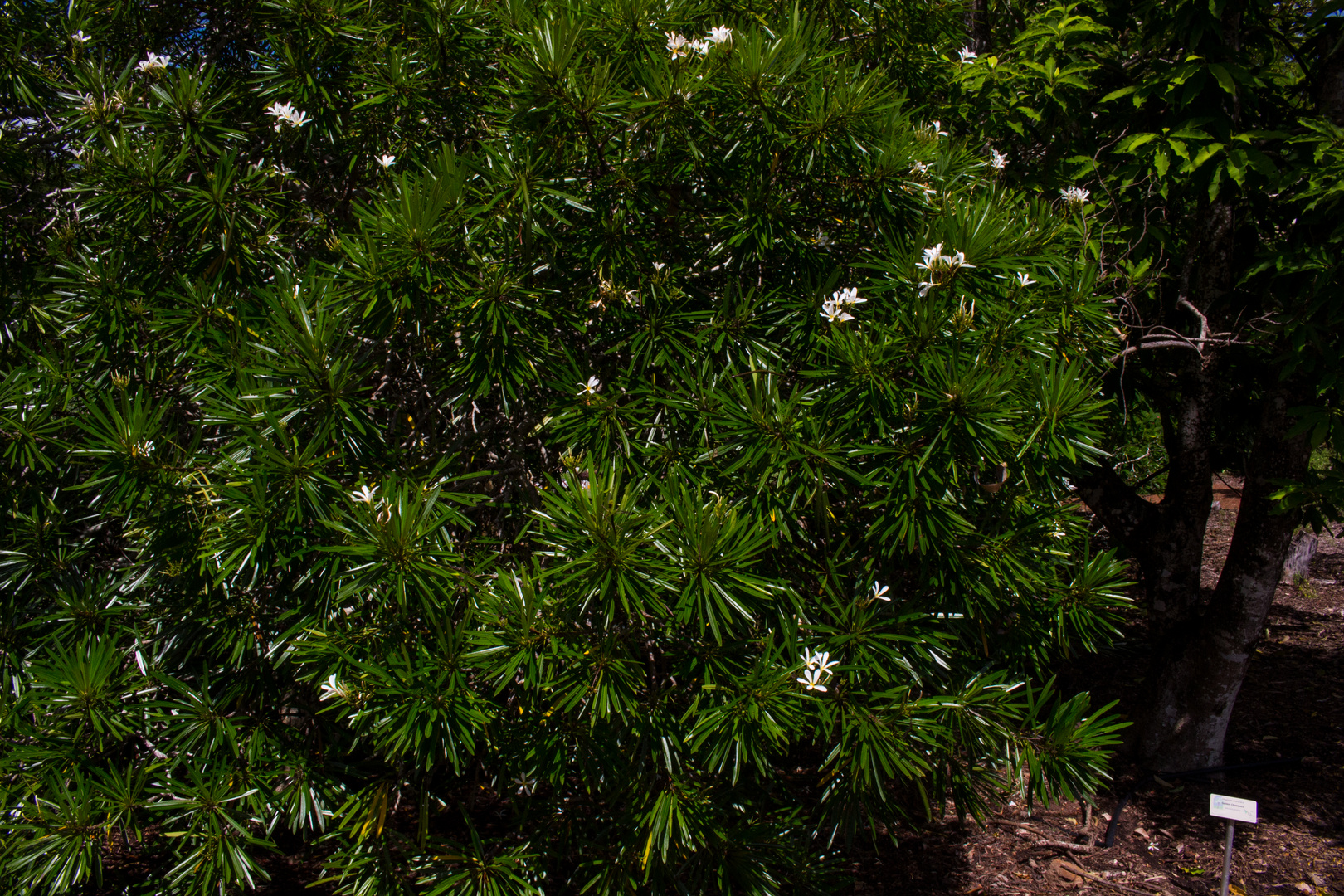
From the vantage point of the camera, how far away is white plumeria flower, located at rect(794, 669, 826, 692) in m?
2.18

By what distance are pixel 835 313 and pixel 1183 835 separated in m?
4.26

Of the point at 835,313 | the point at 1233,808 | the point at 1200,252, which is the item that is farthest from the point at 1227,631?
the point at 835,313

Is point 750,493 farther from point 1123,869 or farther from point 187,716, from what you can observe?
point 1123,869

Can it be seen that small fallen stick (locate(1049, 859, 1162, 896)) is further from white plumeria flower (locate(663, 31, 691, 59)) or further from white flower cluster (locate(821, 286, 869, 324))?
white plumeria flower (locate(663, 31, 691, 59))

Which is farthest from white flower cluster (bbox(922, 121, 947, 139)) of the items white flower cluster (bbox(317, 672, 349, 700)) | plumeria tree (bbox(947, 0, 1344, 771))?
white flower cluster (bbox(317, 672, 349, 700))

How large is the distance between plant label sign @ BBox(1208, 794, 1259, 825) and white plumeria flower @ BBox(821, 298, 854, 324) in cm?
250

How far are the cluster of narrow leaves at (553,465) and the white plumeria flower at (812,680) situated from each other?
0.05 feet

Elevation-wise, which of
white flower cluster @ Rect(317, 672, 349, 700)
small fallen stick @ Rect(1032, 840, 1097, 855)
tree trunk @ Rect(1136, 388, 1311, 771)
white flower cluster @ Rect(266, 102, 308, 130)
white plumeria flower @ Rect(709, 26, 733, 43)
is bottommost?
small fallen stick @ Rect(1032, 840, 1097, 855)

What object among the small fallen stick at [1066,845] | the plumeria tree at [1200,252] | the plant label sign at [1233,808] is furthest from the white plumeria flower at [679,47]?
the small fallen stick at [1066,845]

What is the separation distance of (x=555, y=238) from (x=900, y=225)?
1185 mm

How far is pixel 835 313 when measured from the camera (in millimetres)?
2438

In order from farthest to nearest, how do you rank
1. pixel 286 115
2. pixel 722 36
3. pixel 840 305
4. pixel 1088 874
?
1. pixel 1088 874
2. pixel 286 115
3. pixel 722 36
4. pixel 840 305

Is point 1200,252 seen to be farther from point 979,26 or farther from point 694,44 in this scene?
point 694,44

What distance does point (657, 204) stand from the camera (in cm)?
285
